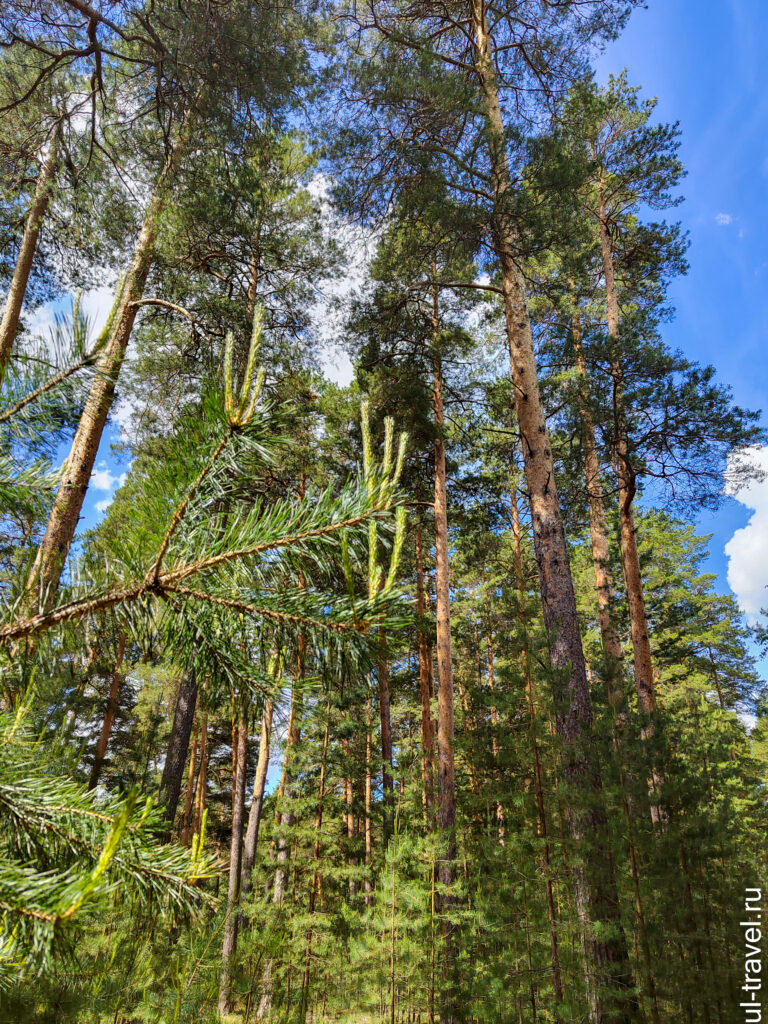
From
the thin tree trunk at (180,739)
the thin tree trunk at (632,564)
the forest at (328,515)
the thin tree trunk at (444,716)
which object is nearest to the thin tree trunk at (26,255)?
the forest at (328,515)

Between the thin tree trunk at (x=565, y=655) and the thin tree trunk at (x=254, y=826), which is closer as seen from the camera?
the thin tree trunk at (x=565, y=655)

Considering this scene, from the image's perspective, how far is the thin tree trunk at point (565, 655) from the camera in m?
3.80

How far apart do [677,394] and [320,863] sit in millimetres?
9237

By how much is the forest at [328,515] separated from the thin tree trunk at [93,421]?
24 millimetres

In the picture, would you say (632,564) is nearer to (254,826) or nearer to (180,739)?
Answer: (254,826)

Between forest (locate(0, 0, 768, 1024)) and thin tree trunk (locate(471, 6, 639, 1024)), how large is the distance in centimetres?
4

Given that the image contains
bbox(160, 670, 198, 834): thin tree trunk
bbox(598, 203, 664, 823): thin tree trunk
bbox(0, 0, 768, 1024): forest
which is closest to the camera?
bbox(0, 0, 768, 1024): forest

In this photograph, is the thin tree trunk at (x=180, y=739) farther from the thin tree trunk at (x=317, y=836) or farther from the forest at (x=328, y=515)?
the thin tree trunk at (x=317, y=836)

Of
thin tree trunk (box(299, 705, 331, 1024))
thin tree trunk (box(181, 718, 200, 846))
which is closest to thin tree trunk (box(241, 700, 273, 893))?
thin tree trunk (box(299, 705, 331, 1024))

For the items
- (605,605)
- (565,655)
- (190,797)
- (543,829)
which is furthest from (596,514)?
(190,797)

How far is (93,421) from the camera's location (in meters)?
3.56

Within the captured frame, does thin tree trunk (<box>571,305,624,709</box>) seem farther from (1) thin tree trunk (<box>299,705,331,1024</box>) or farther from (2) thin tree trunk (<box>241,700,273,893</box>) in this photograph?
(2) thin tree trunk (<box>241,700,273,893</box>)

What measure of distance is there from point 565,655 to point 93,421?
4429mm

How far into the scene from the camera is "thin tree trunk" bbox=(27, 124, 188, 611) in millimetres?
1288
